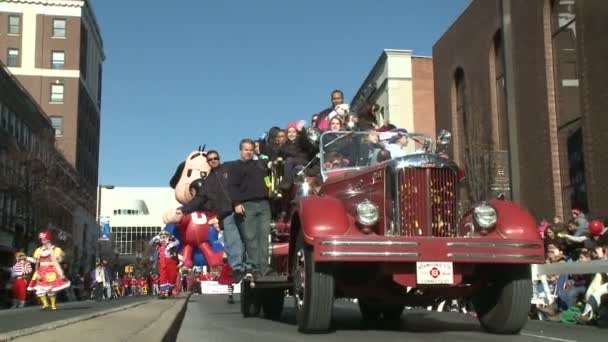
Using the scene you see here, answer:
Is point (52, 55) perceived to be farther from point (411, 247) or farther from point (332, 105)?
point (411, 247)

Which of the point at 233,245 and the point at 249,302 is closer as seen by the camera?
the point at 233,245

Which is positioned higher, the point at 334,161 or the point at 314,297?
the point at 334,161

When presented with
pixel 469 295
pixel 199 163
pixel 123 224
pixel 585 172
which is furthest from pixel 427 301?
pixel 123 224

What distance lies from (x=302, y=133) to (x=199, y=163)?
28.0 ft

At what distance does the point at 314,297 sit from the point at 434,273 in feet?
3.83

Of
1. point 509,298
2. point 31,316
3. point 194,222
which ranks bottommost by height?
point 31,316

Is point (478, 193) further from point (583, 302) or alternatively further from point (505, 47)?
point (583, 302)

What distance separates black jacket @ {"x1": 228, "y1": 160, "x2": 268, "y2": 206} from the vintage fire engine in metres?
1.47

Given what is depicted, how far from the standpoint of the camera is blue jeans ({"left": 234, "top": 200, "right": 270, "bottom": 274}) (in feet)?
31.3

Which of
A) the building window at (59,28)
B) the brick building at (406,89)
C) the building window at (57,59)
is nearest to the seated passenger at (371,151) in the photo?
the brick building at (406,89)

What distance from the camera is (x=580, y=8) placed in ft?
70.6

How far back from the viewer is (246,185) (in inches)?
384

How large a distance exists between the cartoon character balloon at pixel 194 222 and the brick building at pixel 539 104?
8573mm

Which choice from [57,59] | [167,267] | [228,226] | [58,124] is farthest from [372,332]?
[57,59]
